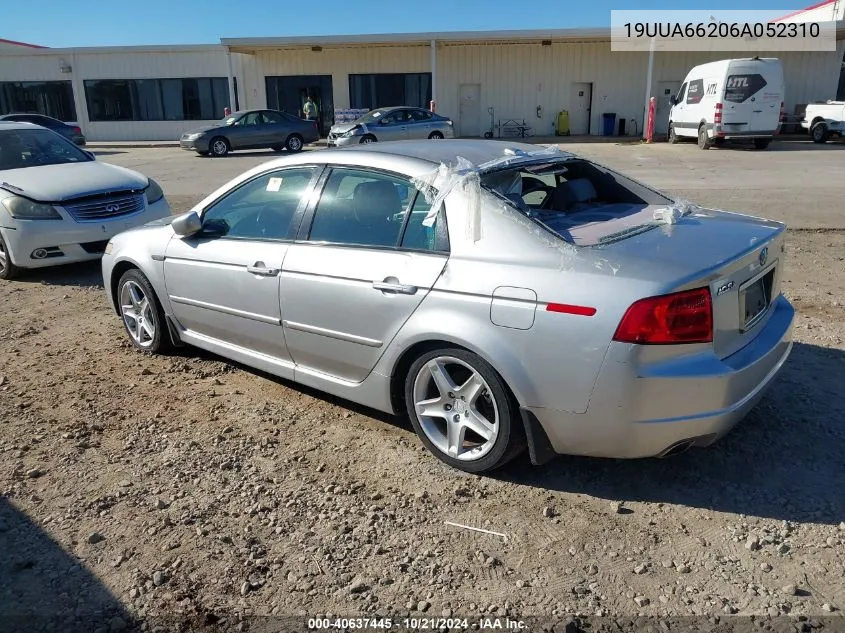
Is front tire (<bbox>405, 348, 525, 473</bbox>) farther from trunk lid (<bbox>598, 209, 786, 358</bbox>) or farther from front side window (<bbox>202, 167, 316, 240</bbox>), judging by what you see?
front side window (<bbox>202, 167, 316, 240</bbox>)

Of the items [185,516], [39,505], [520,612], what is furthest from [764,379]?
[39,505]

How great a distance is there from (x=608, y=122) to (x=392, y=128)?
12.7m

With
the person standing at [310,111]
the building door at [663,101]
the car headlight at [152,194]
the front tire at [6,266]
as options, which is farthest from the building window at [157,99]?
the front tire at [6,266]

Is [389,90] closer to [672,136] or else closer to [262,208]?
[672,136]

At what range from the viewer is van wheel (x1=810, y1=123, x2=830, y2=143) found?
24.4m

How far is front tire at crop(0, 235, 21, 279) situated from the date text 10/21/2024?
653cm

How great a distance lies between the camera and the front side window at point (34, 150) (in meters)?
8.08

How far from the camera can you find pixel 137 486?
338 centimetres

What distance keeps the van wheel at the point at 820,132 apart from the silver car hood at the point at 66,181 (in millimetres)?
24721

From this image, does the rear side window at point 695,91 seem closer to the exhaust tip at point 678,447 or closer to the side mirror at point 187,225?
the side mirror at point 187,225

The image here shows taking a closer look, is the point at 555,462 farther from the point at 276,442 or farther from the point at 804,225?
the point at 804,225

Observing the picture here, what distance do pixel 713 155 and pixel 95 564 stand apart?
21.0 meters

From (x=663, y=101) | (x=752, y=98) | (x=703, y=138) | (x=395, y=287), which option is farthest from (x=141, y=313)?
(x=663, y=101)

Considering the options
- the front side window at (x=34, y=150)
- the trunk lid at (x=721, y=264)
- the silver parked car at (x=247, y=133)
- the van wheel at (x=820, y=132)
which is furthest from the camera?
the van wheel at (x=820, y=132)
